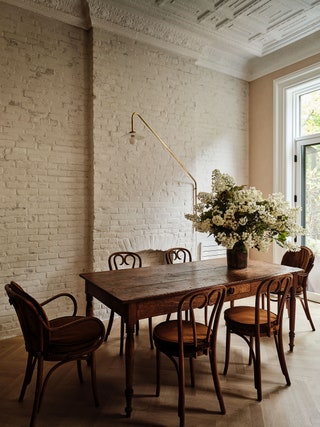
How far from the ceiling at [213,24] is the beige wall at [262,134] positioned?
28 centimetres

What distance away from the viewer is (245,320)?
252 centimetres

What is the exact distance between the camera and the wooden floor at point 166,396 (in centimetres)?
209

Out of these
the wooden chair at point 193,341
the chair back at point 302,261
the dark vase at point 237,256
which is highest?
the dark vase at point 237,256

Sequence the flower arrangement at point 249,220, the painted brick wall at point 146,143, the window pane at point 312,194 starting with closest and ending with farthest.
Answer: the flower arrangement at point 249,220, the painted brick wall at point 146,143, the window pane at point 312,194

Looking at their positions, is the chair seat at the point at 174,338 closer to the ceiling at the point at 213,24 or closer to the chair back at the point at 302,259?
the chair back at the point at 302,259

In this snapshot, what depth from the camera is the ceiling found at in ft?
12.5

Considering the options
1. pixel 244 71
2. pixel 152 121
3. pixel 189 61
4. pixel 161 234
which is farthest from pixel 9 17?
pixel 244 71

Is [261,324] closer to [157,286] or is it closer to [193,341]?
[193,341]

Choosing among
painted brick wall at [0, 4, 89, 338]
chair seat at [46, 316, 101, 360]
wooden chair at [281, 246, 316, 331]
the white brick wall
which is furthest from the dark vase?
painted brick wall at [0, 4, 89, 338]

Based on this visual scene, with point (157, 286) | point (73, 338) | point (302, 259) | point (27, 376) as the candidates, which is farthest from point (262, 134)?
point (27, 376)

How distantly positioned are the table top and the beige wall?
8.21 feet

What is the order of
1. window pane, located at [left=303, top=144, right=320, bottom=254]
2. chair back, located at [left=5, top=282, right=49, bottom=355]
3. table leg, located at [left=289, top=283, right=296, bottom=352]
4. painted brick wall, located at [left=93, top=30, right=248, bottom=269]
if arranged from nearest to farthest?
chair back, located at [left=5, top=282, right=49, bottom=355] → table leg, located at [left=289, top=283, right=296, bottom=352] → painted brick wall, located at [left=93, top=30, right=248, bottom=269] → window pane, located at [left=303, top=144, right=320, bottom=254]

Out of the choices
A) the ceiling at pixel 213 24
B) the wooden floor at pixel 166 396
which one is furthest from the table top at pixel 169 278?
the ceiling at pixel 213 24

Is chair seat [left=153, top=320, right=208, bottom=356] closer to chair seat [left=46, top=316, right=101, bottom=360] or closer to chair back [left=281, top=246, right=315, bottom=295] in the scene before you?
chair seat [left=46, top=316, right=101, bottom=360]
